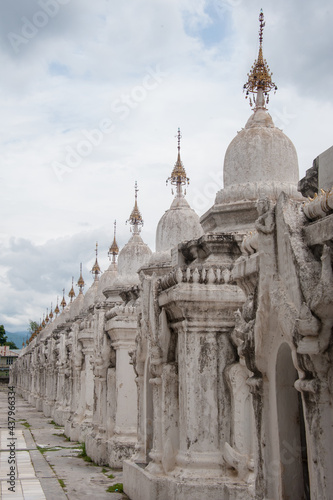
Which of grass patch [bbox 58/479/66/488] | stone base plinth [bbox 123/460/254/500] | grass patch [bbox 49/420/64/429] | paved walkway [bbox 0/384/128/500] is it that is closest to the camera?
stone base plinth [bbox 123/460/254/500]

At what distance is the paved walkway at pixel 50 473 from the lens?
12.1 metres

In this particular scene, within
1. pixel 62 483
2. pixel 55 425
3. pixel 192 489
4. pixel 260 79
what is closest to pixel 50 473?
pixel 62 483

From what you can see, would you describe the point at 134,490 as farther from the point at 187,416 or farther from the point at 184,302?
the point at 184,302

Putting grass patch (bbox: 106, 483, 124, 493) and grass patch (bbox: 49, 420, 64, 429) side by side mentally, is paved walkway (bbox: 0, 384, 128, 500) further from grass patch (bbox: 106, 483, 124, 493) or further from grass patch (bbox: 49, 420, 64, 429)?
grass patch (bbox: 49, 420, 64, 429)

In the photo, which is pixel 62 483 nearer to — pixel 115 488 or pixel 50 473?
pixel 50 473

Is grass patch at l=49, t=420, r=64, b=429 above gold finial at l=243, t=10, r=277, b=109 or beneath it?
beneath

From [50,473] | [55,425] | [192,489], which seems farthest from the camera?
[55,425]

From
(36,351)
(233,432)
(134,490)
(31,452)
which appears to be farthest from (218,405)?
(36,351)

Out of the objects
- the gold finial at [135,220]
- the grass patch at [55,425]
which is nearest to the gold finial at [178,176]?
the gold finial at [135,220]

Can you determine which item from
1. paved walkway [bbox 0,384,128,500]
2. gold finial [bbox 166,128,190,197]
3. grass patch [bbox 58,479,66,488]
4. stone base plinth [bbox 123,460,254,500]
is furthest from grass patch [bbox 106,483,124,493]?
gold finial [bbox 166,128,190,197]

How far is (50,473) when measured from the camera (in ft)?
47.7

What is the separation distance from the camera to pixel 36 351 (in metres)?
46.6

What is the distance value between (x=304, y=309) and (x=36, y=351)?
43478mm

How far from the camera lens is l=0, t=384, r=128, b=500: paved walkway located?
1214 centimetres
